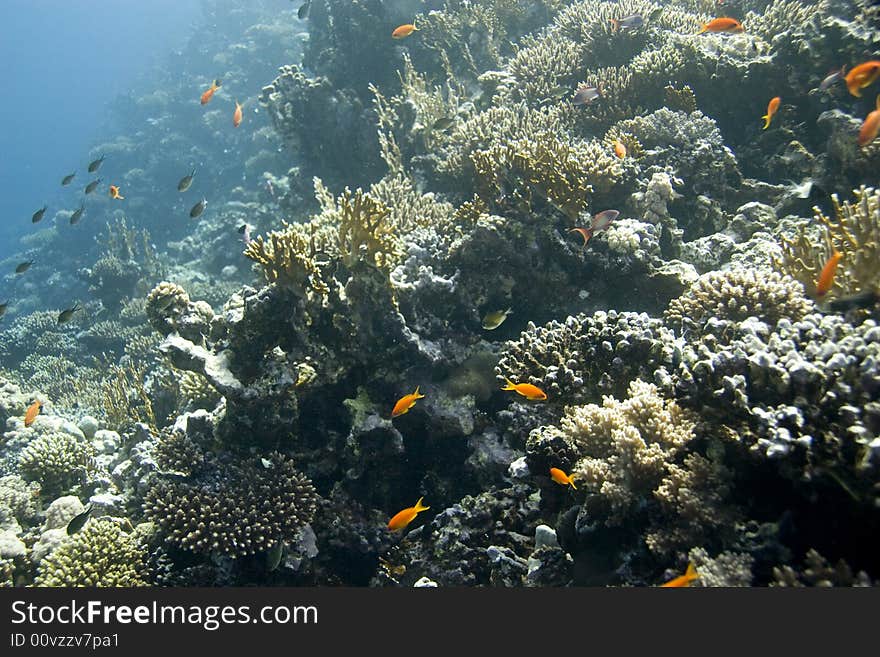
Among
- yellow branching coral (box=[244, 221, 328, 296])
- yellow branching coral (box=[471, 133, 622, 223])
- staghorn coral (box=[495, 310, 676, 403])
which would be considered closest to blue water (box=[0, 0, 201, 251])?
yellow branching coral (box=[471, 133, 622, 223])

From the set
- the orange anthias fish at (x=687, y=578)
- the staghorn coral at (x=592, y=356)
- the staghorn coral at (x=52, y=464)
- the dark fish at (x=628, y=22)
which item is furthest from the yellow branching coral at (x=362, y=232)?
the dark fish at (x=628, y=22)

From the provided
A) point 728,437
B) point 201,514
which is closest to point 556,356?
point 728,437

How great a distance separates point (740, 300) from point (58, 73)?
407ft

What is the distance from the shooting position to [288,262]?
420 cm

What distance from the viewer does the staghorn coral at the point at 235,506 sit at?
390cm

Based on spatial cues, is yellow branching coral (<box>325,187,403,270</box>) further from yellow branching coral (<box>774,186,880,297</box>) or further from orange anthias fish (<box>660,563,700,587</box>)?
yellow branching coral (<box>774,186,880,297</box>)

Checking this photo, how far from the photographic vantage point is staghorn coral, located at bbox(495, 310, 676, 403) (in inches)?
155

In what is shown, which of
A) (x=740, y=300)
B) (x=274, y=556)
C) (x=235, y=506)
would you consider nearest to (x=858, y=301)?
(x=740, y=300)

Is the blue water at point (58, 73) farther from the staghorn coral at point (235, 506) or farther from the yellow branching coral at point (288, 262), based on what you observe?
the staghorn coral at point (235, 506)

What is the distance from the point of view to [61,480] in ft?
19.0

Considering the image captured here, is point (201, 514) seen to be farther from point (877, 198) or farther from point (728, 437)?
point (877, 198)

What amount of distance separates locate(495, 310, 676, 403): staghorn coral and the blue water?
179ft

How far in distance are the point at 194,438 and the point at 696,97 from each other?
8.69 meters

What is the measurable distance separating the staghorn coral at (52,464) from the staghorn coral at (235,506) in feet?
8.00
